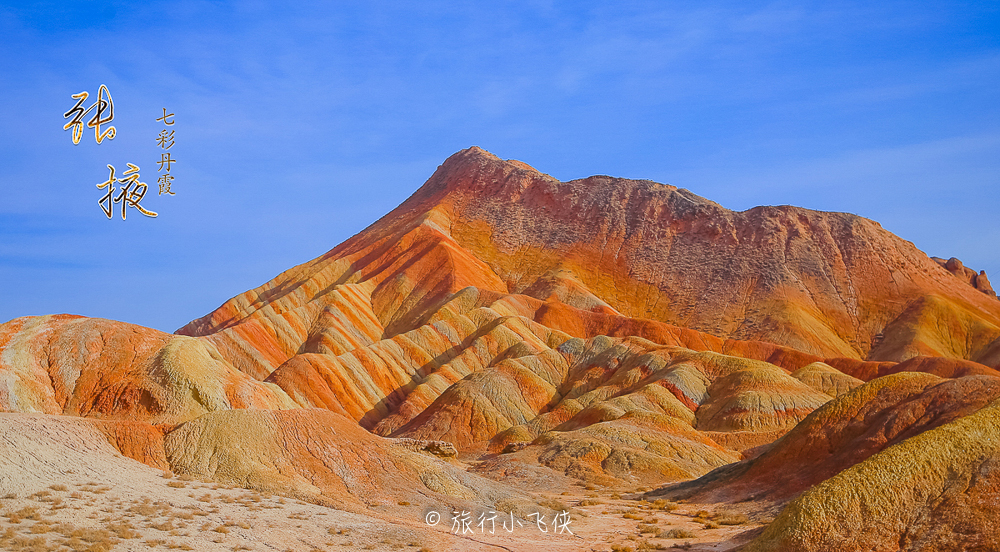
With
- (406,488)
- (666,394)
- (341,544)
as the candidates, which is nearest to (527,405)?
(666,394)

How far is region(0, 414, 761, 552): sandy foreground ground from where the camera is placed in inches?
850

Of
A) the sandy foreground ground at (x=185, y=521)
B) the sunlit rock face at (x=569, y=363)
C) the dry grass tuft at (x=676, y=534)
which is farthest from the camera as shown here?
the sunlit rock face at (x=569, y=363)

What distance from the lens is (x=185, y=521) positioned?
2358 centimetres

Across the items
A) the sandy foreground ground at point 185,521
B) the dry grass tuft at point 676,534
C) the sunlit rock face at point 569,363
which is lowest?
the dry grass tuft at point 676,534

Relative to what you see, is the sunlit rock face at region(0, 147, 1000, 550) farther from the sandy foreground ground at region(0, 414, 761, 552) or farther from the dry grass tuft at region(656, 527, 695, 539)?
the dry grass tuft at region(656, 527, 695, 539)

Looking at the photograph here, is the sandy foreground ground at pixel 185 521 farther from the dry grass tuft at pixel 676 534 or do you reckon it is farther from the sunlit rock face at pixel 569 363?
the sunlit rock face at pixel 569 363

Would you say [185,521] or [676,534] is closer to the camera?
[185,521]

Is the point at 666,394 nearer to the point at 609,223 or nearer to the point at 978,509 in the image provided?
the point at 978,509

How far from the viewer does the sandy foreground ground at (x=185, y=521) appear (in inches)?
850

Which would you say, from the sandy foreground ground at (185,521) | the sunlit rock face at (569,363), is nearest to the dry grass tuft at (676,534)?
the sandy foreground ground at (185,521)

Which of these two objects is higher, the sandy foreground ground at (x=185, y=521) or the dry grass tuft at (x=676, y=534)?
the sandy foreground ground at (x=185, y=521)

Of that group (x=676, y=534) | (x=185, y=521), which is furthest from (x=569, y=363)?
(x=185, y=521)

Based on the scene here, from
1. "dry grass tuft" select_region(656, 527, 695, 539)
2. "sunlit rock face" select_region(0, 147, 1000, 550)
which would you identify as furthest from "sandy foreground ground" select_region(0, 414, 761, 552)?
"sunlit rock face" select_region(0, 147, 1000, 550)

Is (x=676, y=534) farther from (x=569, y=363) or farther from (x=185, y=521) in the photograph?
(x=569, y=363)
